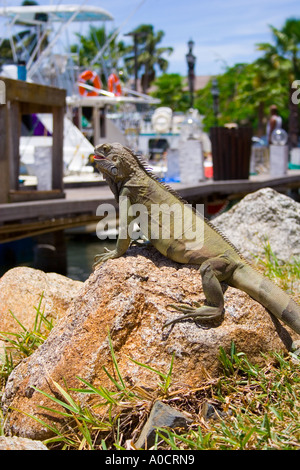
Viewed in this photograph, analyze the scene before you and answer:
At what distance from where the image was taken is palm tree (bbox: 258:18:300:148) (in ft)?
126

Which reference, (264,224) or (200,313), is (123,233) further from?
(264,224)

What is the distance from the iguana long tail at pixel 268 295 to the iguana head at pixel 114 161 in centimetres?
111

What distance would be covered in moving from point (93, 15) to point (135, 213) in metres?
25.4

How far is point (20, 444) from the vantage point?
3139 millimetres

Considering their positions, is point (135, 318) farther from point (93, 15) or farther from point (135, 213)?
point (93, 15)

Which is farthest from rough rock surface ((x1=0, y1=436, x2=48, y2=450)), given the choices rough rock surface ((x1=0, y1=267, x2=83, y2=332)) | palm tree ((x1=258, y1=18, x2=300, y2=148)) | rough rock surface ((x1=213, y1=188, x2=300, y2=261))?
palm tree ((x1=258, y1=18, x2=300, y2=148))

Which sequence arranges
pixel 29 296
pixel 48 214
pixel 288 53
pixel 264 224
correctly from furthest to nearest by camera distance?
pixel 288 53 → pixel 48 214 → pixel 264 224 → pixel 29 296

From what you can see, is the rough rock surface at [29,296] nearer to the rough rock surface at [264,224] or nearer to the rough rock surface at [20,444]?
the rough rock surface at [20,444]

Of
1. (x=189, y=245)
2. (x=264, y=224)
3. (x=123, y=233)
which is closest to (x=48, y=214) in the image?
(x=264, y=224)

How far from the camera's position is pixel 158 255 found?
4.15 meters

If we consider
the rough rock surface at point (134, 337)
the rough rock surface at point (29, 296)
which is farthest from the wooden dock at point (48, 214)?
Answer: the rough rock surface at point (134, 337)

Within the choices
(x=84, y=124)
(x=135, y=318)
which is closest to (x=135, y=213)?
(x=135, y=318)

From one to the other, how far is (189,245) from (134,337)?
77 centimetres

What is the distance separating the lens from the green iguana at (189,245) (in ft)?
12.1
